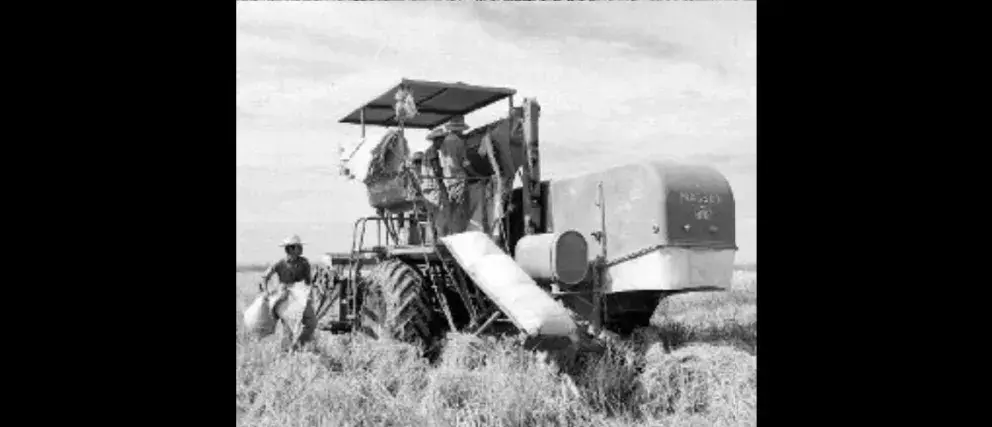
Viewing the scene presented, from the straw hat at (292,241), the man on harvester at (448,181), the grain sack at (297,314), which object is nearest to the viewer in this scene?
the grain sack at (297,314)

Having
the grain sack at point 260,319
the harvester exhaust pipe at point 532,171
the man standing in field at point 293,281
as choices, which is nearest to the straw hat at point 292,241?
the man standing in field at point 293,281

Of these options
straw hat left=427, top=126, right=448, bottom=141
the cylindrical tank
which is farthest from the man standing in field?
the cylindrical tank

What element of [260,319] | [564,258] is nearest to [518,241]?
[564,258]

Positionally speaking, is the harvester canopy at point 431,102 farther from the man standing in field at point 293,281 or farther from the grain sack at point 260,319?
the grain sack at point 260,319

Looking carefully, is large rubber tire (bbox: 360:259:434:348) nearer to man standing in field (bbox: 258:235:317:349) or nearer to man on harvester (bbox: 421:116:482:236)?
man standing in field (bbox: 258:235:317:349)

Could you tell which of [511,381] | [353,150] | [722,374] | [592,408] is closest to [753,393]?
[722,374]

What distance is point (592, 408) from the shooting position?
20.7 ft

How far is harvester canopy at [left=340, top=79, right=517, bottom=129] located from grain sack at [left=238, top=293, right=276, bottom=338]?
8.57 ft

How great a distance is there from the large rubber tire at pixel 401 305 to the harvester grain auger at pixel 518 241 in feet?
0.04

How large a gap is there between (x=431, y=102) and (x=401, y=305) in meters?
2.97

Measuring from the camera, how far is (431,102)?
9.90 metres

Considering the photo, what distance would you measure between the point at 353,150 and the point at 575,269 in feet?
10.9

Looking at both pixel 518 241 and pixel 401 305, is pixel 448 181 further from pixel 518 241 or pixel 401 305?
pixel 401 305

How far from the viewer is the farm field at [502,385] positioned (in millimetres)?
5793
